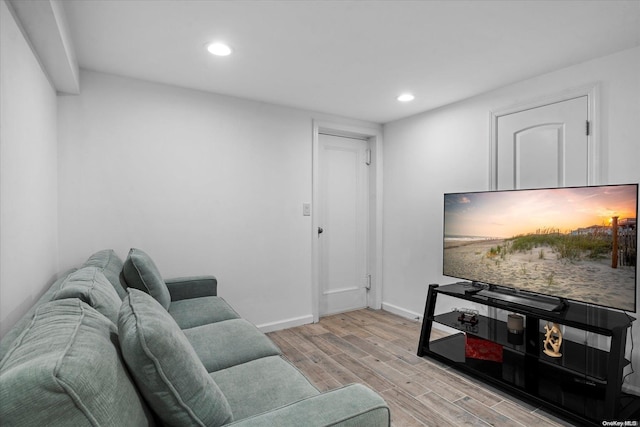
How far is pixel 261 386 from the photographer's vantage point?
4.73ft

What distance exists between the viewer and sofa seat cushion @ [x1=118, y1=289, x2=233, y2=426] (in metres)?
0.91

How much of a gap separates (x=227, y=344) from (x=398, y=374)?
1.42m

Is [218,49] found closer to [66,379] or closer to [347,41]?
[347,41]

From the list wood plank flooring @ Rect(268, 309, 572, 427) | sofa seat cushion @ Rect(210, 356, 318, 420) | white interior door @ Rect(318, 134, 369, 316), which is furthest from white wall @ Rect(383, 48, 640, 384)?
sofa seat cushion @ Rect(210, 356, 318, 420)

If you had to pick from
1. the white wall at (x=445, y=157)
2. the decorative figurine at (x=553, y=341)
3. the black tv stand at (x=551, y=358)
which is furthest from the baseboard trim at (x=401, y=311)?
the decorative figurine at (x=553, y=341)

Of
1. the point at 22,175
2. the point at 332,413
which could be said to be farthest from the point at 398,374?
the point at 22,175

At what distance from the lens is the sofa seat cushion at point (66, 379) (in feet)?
2.13

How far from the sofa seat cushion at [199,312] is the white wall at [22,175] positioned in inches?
31.4

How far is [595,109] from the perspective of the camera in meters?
2.42

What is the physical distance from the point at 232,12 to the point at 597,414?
3021 mm

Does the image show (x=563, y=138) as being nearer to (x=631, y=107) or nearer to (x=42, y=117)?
(x=631, y=107)

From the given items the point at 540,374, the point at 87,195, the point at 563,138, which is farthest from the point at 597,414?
the point at 87,195

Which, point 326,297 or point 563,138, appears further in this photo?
point 326,297

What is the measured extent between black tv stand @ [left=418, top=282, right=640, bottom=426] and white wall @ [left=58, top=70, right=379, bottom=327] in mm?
1614
